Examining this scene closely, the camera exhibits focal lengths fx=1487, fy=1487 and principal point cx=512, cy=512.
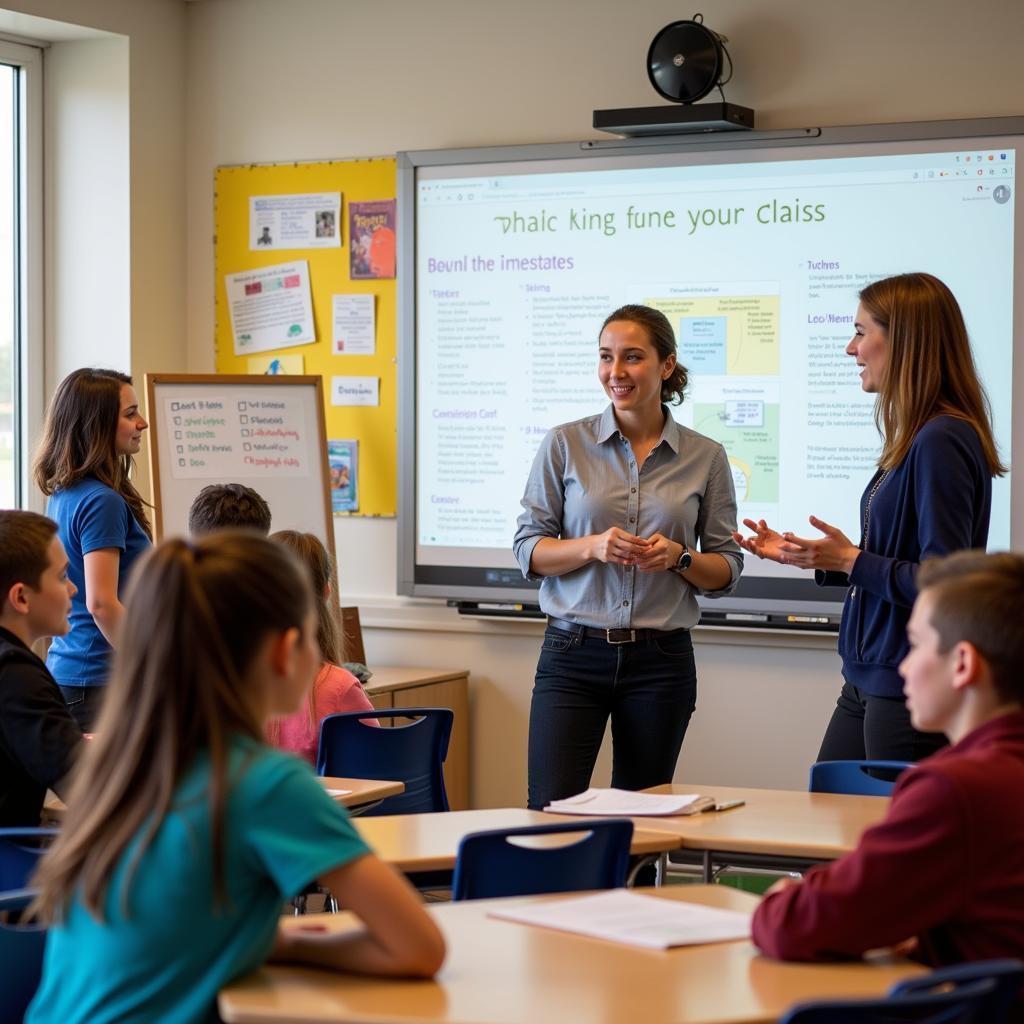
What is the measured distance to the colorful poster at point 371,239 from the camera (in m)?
5.61

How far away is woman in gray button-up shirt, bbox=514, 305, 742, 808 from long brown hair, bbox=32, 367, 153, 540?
1.13 metres

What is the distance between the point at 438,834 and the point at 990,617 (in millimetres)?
1190

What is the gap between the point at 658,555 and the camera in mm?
3566

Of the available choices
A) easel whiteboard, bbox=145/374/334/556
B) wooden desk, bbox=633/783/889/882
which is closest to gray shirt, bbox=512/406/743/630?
wooden desk, bbox=633/783/889/882

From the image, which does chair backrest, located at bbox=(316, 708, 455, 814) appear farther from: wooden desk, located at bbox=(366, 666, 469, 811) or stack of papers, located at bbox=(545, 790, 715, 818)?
wooden desk, located at bbox=(366, 666, 469, 811)

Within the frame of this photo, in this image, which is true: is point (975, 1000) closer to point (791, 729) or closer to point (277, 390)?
point (791, 729)

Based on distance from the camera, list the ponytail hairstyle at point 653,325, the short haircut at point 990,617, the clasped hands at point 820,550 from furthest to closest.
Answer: the ponytail hairstyle at point 653,325 → the clasped hands at point 820,550 → the short haircut at point 990,617

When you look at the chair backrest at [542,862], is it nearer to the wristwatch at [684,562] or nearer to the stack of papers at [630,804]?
the stack of papers at [630,804]

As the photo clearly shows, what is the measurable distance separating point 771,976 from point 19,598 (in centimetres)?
163

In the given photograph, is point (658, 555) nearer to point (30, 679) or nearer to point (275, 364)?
point (30, 679)

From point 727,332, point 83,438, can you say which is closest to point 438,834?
point 83,438

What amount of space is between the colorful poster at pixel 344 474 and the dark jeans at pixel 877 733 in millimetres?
2760

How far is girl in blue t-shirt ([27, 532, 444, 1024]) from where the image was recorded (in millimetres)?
1686

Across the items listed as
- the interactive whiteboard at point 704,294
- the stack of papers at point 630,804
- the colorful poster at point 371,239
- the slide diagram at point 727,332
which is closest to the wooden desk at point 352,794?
the stack of papers at point 630,804
